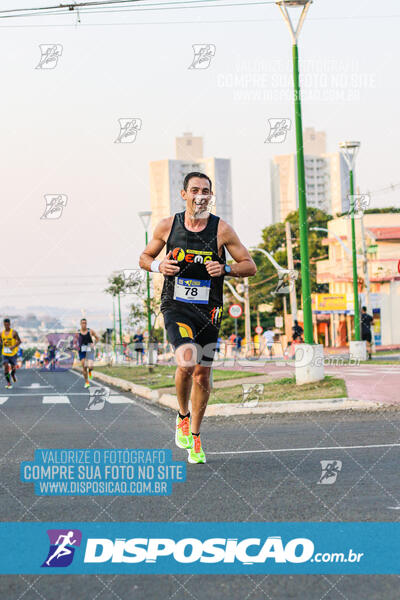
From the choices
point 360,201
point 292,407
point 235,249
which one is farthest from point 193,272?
point 360,201

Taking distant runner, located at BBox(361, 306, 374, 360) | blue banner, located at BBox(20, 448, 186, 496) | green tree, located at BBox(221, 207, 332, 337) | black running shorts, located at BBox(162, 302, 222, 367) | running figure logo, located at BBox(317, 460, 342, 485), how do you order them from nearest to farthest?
blue banner, located at BBox(20, 448, 186, 496) < running figure logo, located at BBox(317, 460, 342, 485) < black running shorts, located at BBox(162, 302, 222, 367) < distant runner, located at BBox(361, 306, 374, 360) < green tree, located at BBox(221, 207, 332, 337)

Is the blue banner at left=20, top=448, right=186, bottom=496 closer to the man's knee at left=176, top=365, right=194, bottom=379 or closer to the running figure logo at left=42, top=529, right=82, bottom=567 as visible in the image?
the man's knee at left=176, top=365, right=194, bottom=379

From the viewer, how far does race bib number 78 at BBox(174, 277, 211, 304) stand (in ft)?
21.5

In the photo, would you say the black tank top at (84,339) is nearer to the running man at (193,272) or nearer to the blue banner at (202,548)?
Answer: the running man at (193,272)

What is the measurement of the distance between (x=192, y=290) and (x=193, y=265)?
209 mm

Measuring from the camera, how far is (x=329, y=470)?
6.36 meters

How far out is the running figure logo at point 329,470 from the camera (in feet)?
19.3

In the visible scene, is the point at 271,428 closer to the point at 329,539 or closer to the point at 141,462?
the point at 141,462

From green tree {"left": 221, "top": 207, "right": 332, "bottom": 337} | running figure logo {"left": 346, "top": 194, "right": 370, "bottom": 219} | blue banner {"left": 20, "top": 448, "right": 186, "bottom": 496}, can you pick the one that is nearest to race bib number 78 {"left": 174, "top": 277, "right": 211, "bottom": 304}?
blue banner {"left": 20, "top": 448, "right": 186, "bottom": 496}

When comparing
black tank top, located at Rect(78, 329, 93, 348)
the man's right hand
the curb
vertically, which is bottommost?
the curb

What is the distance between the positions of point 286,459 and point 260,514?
2414 millimetres

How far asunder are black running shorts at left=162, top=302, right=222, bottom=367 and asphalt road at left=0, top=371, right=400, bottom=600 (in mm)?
992

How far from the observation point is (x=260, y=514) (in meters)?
4.75

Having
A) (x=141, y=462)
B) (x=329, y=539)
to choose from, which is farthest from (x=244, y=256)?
(x=329, y=539)
